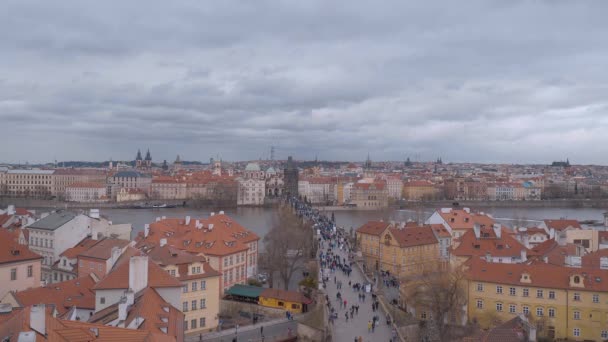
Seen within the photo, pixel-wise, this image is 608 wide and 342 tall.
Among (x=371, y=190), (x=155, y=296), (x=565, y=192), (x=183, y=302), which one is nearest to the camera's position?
(x=155, y=296)

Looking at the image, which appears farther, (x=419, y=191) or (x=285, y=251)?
(x=419, y=191)

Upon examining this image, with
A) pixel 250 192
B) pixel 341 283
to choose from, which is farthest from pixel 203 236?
pixel 250 192

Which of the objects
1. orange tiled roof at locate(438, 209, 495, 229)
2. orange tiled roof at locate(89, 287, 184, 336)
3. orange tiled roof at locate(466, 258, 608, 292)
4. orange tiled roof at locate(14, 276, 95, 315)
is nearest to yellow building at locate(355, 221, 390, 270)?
orange tiled roof at locate(438, 209, 495, 229)

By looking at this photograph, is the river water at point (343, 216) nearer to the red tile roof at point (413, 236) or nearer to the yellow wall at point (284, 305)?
the red tile roof at point (413, 236)

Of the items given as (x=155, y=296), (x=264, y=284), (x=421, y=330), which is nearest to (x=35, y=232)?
(x=264, y=284)

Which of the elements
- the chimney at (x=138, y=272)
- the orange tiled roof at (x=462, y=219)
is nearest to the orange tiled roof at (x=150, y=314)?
the chimney at (x=138, y=272)

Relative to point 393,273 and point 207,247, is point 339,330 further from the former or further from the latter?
point 393,273

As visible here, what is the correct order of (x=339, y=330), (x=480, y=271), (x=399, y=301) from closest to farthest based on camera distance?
(x=339, y=330), (x=480, y=271), (x=399, y=301)

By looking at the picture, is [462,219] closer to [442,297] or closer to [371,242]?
[371,242]
